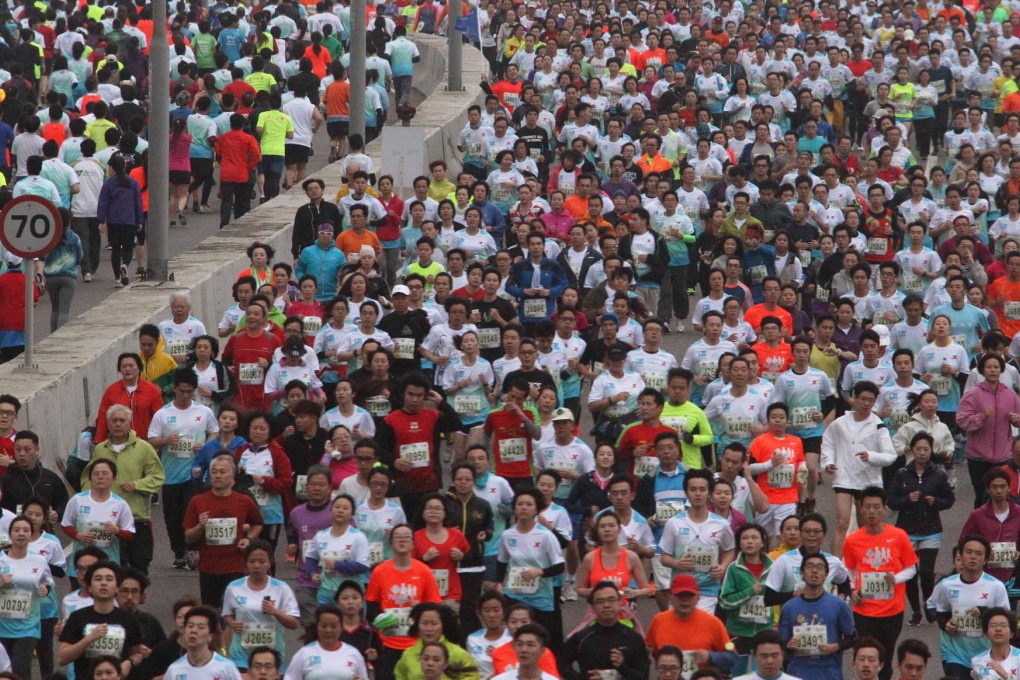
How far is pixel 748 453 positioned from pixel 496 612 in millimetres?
3739

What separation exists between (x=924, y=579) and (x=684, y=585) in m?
2.69

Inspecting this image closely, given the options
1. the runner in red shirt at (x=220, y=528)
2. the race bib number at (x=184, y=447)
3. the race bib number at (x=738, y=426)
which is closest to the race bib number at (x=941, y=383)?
the race bib number at (x=738, y=426)

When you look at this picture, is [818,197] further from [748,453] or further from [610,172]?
[748,453]

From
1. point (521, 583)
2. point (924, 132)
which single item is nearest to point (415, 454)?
point (521, 583)

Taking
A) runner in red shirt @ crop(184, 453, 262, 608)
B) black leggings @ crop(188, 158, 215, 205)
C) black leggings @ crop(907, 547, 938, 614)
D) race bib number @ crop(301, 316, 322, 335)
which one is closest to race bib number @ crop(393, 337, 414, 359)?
race bib number @ crop(301, 316, 322, 335)

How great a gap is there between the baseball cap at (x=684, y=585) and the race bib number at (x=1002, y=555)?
82.1 inches

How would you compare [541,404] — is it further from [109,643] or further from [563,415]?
[109,643]

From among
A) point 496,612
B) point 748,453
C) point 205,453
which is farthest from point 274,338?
point 496,612

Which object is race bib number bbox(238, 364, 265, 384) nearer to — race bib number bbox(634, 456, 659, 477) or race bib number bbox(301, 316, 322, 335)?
race bib number bbox(301, 316, 322, 335)

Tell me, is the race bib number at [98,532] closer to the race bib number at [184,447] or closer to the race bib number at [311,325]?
the race bib number at [184,447]

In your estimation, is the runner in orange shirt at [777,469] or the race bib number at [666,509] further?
the runner in orange shirt at [777,469]

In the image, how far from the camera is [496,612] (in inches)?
495

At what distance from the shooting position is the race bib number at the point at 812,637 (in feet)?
42.1

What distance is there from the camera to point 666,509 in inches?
586
